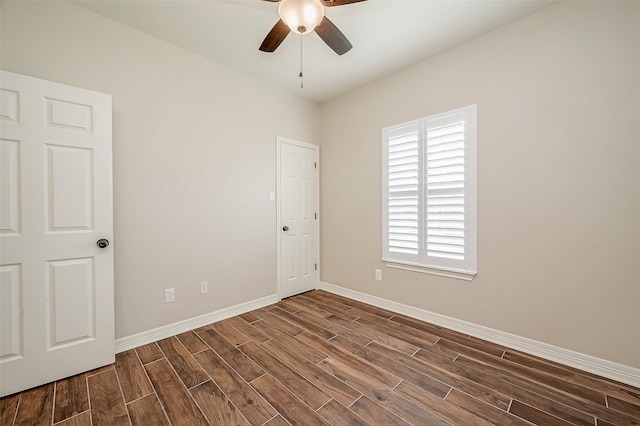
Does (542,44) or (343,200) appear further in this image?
(343,200)

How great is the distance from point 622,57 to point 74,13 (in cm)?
412

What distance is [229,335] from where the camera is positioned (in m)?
2.50

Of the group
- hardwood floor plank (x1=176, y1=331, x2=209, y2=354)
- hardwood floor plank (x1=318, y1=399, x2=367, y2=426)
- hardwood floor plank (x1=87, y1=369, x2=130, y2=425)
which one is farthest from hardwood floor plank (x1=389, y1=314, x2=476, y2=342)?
hardwood floor plank (x1=87, y1=369, x2=130, y2=425)

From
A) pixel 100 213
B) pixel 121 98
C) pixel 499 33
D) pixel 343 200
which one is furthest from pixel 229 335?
pixel 499 33

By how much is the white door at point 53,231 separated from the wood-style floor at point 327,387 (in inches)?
9.2

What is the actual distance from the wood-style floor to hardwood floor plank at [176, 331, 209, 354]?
0.06 ft

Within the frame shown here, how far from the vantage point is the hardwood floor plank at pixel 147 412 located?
1.48 m

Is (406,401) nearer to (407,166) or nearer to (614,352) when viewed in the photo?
(614,352)

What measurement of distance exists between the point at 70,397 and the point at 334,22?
11.1 ft

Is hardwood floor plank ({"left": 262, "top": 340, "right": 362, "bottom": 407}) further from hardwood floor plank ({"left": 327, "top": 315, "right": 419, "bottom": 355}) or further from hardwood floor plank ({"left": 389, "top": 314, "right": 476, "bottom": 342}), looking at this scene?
A: hardwood floor plank ({"left": 389, "top": 314, "right": 476, "bottom": 342})

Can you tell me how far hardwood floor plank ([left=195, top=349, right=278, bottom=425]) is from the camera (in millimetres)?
1536

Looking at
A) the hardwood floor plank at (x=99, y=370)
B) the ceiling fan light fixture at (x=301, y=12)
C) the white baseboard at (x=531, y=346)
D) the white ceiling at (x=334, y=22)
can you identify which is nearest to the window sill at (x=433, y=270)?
the white baseboard at (x=531, y=346)

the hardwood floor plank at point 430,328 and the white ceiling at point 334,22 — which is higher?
the white ceiling at point 334,22

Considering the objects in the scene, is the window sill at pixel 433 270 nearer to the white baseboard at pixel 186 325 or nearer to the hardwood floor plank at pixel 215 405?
the white baseboard at pixel 186 325
